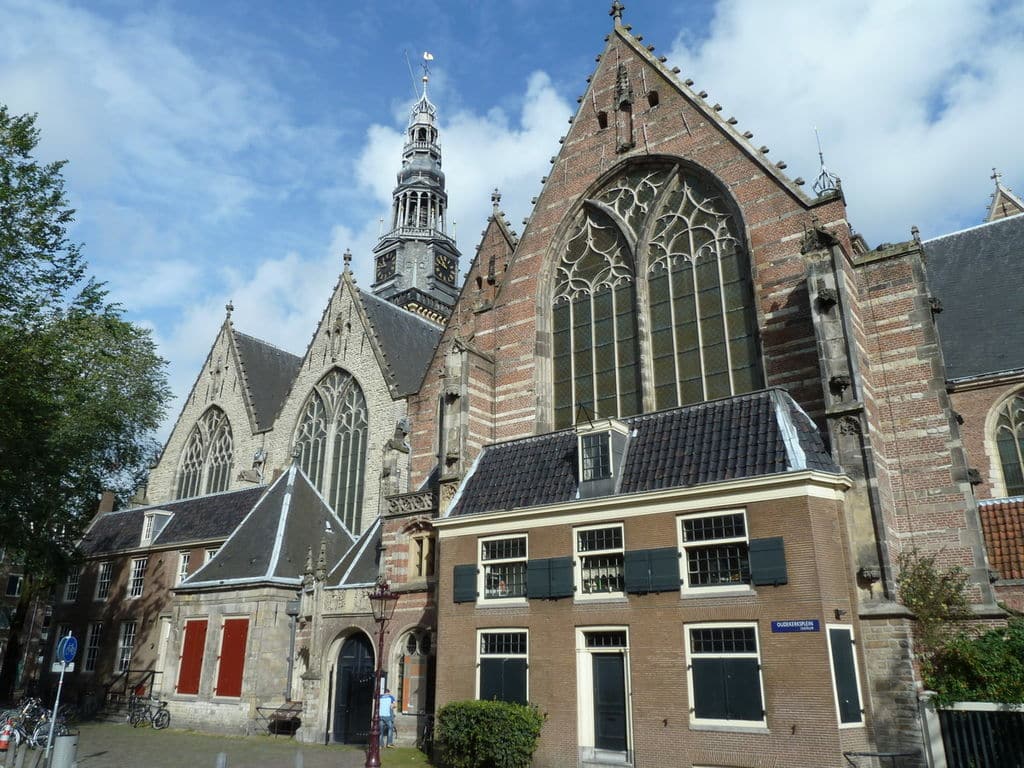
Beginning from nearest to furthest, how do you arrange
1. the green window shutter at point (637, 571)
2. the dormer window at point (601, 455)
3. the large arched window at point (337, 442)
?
the green window shutter at point (637, 571)
the dormer window at point (601, 455)
the large arched window at point (337, 442)

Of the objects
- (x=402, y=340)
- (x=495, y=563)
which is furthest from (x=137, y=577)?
(x=495, y=563)

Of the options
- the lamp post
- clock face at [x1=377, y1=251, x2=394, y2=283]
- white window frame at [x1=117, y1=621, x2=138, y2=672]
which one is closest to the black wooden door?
Answer: the lamp post

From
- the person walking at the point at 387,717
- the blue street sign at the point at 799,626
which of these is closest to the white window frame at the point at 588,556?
the blue street sign at the point at 799,626

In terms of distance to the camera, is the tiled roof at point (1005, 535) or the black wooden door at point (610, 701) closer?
the black wooden door at point (610, 701)

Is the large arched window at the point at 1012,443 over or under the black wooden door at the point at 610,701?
over

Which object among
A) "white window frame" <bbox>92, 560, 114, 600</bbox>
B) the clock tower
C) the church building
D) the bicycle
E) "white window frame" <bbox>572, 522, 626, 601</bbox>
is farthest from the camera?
the clock tower

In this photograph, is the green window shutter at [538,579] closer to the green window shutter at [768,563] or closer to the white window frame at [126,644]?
the green window shutter at [768,563]

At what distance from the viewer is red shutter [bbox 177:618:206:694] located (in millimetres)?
24109

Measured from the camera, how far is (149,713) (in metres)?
24.6

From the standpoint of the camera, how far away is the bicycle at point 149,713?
23938mm

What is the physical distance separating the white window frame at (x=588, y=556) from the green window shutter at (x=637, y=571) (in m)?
0.14

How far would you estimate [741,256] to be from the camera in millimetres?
20578

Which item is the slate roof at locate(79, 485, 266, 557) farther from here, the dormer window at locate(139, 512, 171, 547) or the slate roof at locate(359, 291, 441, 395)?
the slate roof at locate(359, 291, 441, 395)

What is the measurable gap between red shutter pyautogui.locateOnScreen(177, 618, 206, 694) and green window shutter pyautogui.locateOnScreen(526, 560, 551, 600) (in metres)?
13.4
